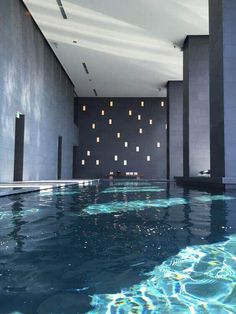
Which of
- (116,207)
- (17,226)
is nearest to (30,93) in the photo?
(116,207)

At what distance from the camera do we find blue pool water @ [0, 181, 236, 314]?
1359 mm

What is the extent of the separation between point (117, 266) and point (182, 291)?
48cm

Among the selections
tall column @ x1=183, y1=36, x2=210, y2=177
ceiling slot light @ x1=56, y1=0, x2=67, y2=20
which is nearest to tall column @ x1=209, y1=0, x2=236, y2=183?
tall column @ x1=183, y1=36, x2=210, y2=177

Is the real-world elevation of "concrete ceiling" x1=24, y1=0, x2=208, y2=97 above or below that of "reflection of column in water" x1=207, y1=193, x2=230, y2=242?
above

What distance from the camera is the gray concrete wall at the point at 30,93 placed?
31.6ft

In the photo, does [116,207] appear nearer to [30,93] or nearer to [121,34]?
[30,93]

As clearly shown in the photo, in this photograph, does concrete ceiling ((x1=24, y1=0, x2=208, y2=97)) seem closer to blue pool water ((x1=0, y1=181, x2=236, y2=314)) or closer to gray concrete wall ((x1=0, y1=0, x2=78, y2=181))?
gray concrete wall ((x1=0, y1=0, x2=78, y2=181))

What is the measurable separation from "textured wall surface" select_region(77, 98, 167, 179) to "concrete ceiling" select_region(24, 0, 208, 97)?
5.03m

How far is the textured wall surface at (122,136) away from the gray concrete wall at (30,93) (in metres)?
5.57

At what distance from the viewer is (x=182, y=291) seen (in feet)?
4.88

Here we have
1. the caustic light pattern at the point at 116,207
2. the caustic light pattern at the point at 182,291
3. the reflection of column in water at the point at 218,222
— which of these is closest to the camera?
the caustic light pattern at the point at 182,291

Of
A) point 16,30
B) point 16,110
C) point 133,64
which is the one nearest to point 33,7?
point 16,30

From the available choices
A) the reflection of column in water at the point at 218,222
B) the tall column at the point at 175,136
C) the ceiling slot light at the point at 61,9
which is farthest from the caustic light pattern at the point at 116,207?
the tall column at the point at 175,136

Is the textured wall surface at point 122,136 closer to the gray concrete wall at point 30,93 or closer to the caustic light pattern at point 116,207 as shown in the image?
the gray concrete wall at point 30,93
